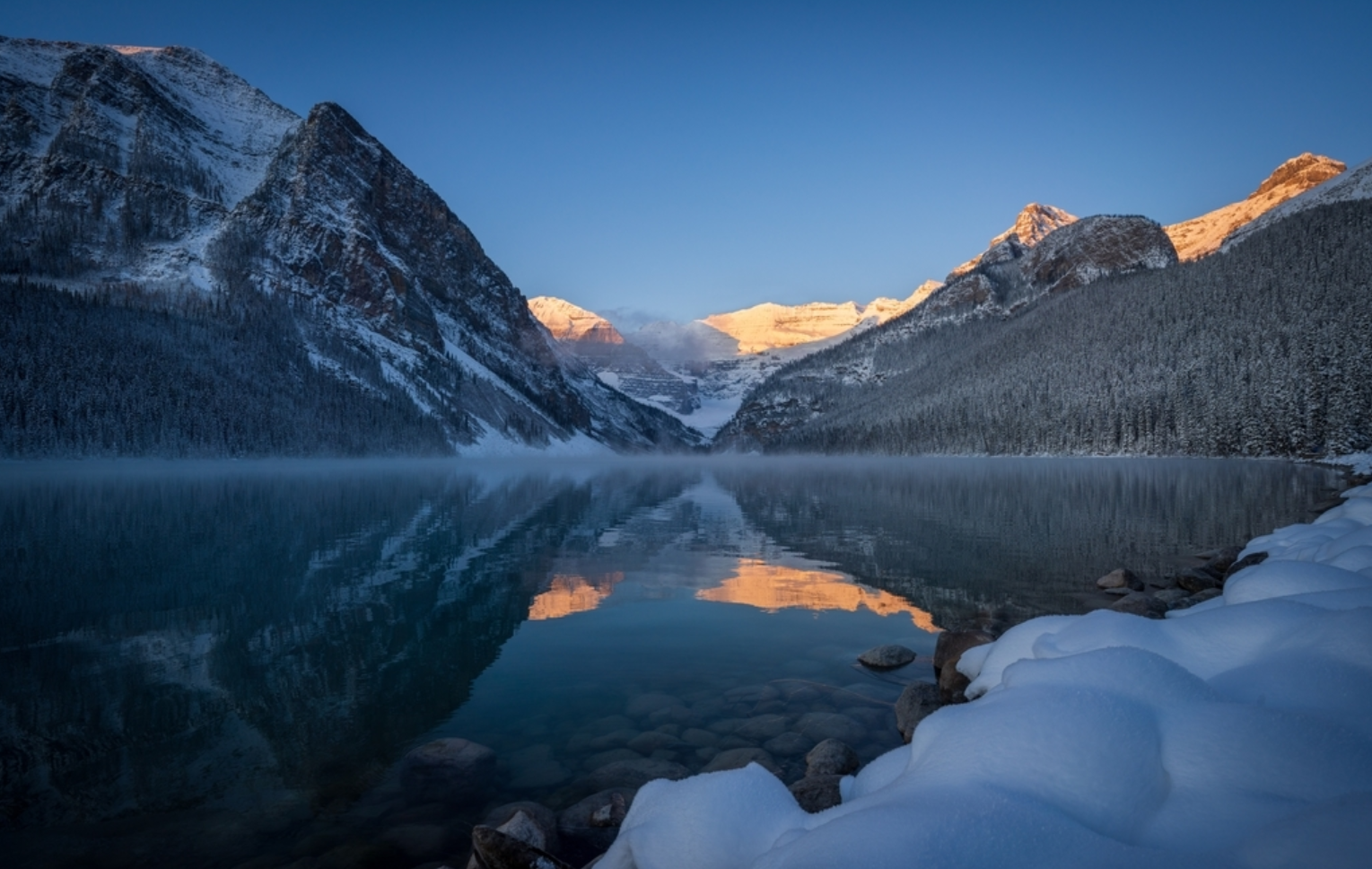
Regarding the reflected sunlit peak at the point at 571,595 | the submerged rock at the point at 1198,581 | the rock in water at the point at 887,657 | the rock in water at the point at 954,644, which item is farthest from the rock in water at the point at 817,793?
the submerged rock at the point at 1198,581

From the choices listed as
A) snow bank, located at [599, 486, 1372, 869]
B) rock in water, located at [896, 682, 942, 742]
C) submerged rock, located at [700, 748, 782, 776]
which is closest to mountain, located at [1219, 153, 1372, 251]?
rock in water, located at [896, 682, 942, 742]

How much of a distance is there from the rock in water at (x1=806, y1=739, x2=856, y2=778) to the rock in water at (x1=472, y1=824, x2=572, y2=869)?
3201 millimetres

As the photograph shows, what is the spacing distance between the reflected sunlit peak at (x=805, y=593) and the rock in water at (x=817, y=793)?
820 cm

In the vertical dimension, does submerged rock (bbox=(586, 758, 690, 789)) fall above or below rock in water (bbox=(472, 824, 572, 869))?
below

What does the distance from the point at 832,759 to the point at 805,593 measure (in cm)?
968

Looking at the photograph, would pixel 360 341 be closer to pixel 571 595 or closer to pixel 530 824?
pixel 571 595

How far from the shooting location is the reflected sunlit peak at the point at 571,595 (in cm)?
1588

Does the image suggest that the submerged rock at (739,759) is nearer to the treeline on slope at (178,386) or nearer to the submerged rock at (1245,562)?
the submerged rock at (1245,562)

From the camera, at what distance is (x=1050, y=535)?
82.8 feet

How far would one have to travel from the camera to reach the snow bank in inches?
114

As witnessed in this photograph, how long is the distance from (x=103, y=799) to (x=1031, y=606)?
634 inches

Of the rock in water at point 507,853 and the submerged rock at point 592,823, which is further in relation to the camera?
the submerged rock at point 592,823

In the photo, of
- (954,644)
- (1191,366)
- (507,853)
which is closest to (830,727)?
(954,644)

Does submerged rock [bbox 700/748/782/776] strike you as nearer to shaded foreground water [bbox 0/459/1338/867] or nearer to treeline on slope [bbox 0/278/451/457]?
shaded foreground water [bbox 0/459/1338/867]
